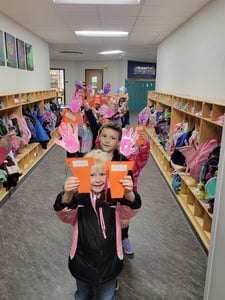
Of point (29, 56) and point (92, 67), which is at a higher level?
point (92, 67)

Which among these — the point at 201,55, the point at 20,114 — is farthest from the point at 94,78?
the point at 201,55

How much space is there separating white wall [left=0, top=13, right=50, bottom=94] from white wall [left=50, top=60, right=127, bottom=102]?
6614 millimetres

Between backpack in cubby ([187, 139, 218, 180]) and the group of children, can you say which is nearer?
the group of children

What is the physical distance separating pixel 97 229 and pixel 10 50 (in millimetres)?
4244

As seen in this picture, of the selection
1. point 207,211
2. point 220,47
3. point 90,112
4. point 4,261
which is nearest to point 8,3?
point 90,112

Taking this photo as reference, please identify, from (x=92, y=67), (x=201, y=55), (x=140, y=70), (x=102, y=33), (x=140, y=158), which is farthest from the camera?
(x=92, y=67)

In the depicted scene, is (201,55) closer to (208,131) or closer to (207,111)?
(207,111)

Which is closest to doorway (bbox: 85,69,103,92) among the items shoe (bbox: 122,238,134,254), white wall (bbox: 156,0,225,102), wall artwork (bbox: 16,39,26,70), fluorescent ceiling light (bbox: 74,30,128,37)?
fluorescent ceiling light (bbox: 74,30,128,37)

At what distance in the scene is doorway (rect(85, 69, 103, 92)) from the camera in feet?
47.7

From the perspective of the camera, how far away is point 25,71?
5.66 meters

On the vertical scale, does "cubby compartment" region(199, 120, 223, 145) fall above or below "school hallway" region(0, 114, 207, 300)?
above

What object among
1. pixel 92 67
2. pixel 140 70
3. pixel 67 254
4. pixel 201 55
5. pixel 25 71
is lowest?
pixel 67 254

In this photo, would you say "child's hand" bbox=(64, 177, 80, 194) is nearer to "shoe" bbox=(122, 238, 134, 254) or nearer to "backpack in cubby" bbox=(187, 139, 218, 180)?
"shoe" bbox=(122, 238, 134, 254)

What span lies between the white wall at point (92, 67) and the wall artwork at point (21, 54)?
8.69 m
